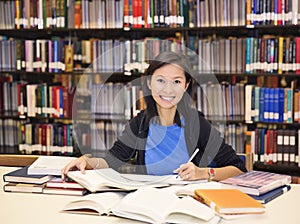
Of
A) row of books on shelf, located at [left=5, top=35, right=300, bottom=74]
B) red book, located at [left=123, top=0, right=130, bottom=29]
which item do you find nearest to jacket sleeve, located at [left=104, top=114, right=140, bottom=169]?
row of books on shelf, located at [left=5, top=35, right=300, bottom=74]

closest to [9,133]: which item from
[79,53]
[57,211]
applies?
[79,53]

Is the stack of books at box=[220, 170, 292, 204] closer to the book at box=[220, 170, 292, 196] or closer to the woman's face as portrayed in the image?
the book at box=[220, 170, 292, 196]

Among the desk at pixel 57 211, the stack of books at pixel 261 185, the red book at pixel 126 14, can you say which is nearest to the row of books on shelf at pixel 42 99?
the red book at pixel 126 14

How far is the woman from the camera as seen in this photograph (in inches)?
89.7

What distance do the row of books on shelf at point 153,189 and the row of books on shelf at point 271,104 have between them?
1.85m

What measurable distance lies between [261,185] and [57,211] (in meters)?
0.73

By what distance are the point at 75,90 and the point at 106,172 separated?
2.28m

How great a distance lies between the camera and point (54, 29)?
434 centimetres

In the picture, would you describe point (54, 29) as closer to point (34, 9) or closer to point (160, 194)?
point (34, 9)

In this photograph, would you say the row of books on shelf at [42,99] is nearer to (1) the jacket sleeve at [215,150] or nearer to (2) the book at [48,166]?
(2) the book at [48,166]

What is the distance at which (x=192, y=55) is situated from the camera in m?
4.06

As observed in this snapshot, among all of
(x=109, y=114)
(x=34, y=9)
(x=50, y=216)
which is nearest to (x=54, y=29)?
(x=34, y=9)

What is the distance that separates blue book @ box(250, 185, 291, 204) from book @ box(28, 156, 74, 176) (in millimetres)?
791

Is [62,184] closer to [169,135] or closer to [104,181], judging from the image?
[104,181]
